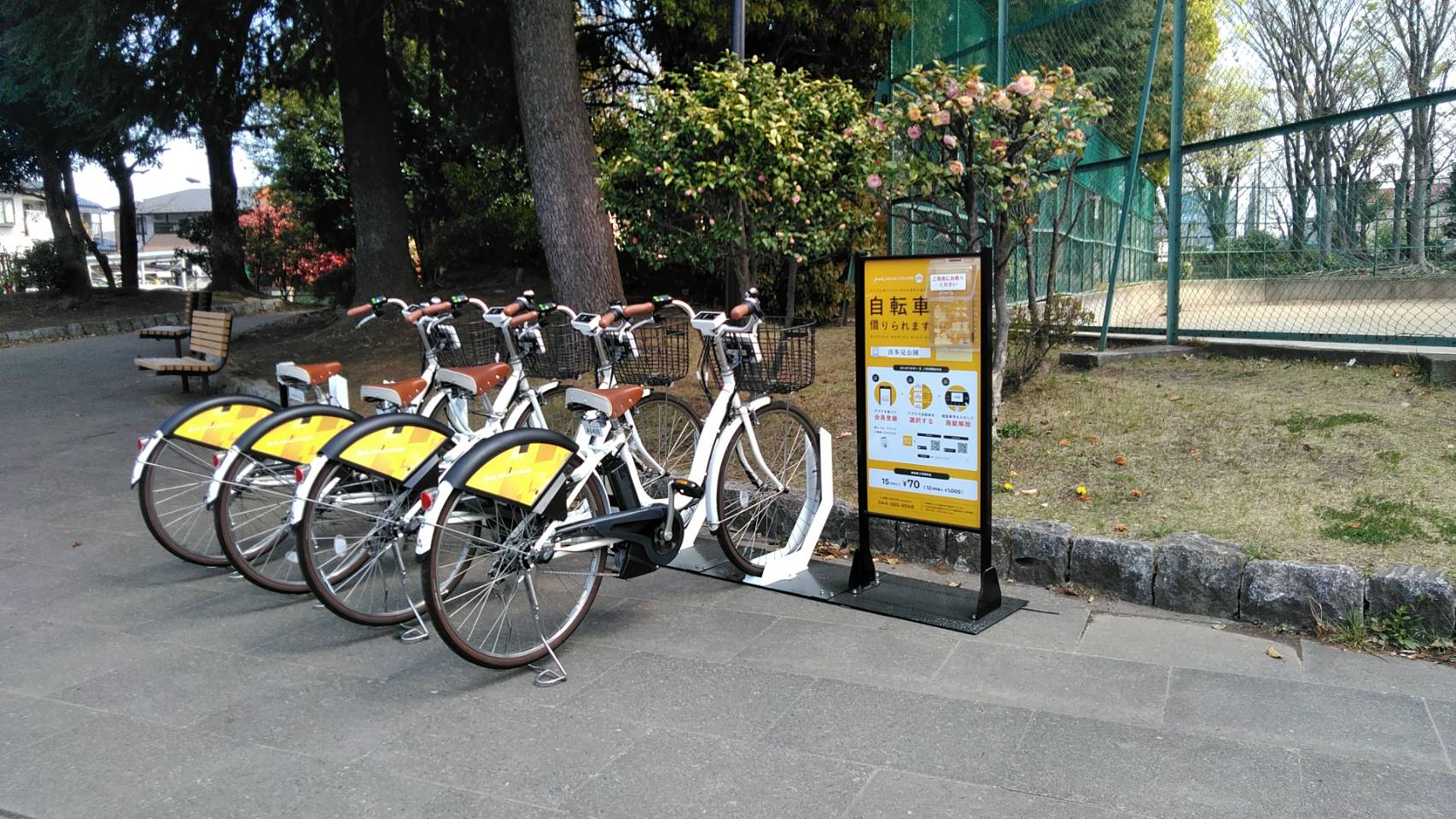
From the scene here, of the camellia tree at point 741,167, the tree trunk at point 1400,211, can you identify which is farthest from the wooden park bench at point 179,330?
the tree trunk at point 1400,211

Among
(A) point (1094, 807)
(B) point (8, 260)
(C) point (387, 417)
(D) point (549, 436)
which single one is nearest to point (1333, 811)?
(A) point (1094, 807)

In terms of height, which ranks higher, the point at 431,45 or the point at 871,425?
the point at 431,45

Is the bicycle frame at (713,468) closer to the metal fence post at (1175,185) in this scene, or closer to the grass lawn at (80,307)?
the metal fence post at (1175,185)

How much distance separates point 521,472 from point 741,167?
164 inches

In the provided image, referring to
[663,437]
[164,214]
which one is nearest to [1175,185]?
[663,437]

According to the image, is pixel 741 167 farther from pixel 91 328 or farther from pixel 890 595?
pixel 91 328

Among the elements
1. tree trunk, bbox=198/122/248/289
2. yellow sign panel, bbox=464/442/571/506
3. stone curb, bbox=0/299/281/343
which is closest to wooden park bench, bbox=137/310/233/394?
stone curb, bbox=0/299/281/343

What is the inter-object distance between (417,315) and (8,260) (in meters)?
26.7

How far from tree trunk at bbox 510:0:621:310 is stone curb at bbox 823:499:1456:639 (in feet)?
15.2

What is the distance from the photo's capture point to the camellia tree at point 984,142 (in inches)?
227

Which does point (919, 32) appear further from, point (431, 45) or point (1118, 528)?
point (1118, 528)

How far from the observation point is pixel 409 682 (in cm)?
400

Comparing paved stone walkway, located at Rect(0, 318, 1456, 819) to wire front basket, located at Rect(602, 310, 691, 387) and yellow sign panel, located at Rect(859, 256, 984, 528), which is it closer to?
yellow sign panel, located at Rect(859, 256, 984, 528)

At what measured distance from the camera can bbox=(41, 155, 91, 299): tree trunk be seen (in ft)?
72.9
